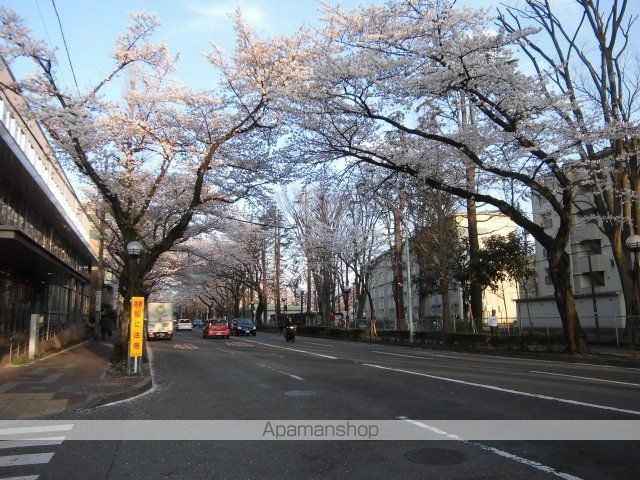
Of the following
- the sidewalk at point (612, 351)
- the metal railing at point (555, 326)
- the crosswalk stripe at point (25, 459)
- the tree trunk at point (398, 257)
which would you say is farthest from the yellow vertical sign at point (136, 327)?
the tree trunk at point (398, 257)

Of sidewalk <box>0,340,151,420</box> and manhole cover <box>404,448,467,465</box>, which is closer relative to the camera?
manhole cover <box>404,448,467,465</box>

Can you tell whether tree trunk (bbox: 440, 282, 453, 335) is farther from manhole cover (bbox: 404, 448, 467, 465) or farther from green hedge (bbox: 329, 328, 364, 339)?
manhole cover (bbox: 404, 448, 467, 465)

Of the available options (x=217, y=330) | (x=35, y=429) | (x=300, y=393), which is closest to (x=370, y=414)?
(x=300, y=393)

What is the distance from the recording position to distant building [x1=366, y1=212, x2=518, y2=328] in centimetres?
Result: 3741

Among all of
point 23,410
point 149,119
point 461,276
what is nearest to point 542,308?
point 461,276

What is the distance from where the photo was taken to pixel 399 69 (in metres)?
16.8

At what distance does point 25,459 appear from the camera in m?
6.10

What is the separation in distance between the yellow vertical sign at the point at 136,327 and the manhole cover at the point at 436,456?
9.85m

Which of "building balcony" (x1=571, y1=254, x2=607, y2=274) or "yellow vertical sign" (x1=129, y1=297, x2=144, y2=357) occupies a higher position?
"building balcony" (x1=571, y1=254, x2=607, y2=274)

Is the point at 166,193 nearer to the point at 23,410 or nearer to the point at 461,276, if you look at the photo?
the point at 23,410

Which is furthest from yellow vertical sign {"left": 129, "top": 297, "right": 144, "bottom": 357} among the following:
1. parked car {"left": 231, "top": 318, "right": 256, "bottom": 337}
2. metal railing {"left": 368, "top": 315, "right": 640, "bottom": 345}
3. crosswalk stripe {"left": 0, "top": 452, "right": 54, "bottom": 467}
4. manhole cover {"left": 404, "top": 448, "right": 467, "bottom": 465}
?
parked car {"left": 231, "top": 318, "right": 256, "bottom": 337}

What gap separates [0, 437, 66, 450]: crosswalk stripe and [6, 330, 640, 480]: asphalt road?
0.61 ft

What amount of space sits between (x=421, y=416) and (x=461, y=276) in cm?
2467

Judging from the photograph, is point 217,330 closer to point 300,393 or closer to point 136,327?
point 136,327
